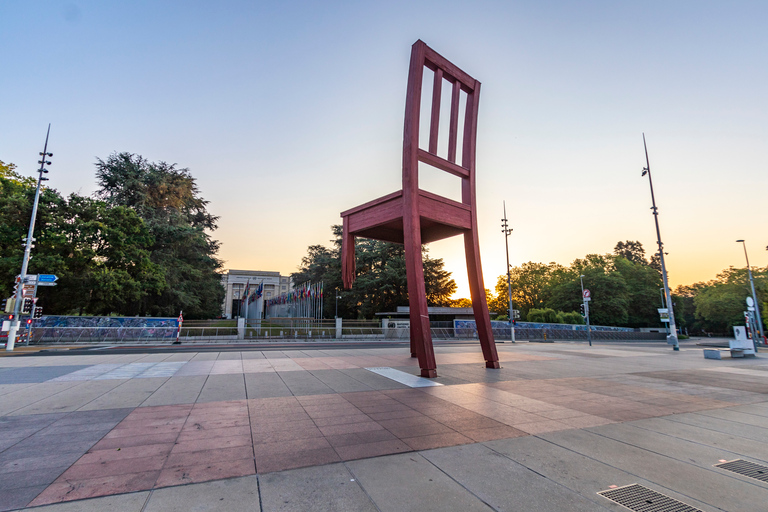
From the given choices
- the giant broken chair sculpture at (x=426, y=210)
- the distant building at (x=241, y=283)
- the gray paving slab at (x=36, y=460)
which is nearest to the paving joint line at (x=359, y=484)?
the gray paving slab at (x=36, y=460)

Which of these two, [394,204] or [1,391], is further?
[394,204]

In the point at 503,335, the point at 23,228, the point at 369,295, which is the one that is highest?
the point at 23,228

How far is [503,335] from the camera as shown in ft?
123

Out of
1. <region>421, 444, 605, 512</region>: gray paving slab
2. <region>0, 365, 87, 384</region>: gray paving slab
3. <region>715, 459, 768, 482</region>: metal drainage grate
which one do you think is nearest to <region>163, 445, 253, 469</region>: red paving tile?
<region>421, 444, 605, 512</region>: gray paving slab

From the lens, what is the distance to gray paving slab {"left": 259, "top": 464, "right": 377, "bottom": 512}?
2646mm

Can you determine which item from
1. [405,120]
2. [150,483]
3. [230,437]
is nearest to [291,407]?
[230,437]

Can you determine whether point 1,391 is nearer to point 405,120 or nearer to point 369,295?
point 405,120

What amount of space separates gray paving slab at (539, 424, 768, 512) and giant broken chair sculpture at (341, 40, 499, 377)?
4.43 m

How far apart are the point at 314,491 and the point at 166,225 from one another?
35.5m

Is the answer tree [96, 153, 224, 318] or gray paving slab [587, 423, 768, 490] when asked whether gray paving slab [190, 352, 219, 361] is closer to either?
gray paving slab [587, 423, 768, 490]

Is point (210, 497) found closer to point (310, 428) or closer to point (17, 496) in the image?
point (17, 496)

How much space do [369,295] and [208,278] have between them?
1768cm

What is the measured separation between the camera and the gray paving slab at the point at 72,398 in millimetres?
5492

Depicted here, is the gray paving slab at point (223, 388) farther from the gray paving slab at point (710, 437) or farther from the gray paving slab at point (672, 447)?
the gray paving slab at point (710, 437)
